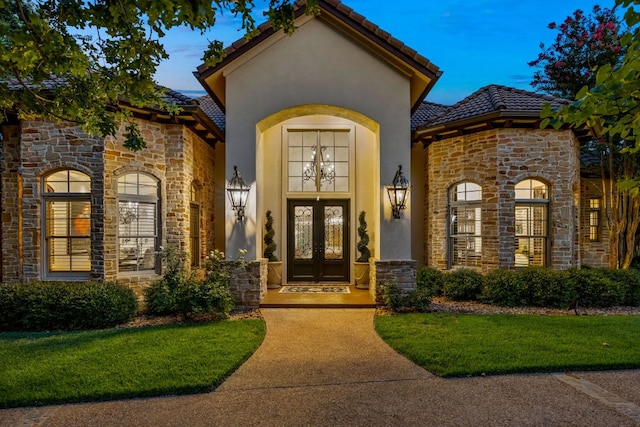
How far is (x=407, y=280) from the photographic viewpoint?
816cm

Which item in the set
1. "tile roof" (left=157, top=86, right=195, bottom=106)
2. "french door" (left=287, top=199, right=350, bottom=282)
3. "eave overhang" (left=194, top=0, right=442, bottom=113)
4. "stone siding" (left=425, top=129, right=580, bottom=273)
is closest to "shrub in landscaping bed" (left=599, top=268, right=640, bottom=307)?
"stone siding" (left=425, top=129, right=580, bottom=273)

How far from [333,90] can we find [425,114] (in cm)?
509

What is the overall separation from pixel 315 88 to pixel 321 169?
9.82ft

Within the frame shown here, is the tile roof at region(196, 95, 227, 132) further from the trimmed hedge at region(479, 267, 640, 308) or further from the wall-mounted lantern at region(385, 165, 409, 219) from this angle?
the trimmed hedge at region(479, 267, 640, 308)

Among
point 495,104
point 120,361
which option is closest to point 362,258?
point 495,104

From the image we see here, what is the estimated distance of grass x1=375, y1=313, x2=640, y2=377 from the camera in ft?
15.6

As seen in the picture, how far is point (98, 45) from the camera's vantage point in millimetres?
4926

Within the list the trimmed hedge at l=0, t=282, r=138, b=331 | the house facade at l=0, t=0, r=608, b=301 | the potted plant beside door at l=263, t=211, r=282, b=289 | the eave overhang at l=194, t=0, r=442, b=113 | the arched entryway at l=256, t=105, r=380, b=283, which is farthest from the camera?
the arched entryway at l=256, t=105, r=380, b=283

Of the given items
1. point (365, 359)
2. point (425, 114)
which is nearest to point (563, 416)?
point (365, 359)

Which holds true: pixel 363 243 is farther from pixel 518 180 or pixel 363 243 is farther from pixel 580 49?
pixel 580 49

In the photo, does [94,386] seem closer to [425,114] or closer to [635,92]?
[635,92]

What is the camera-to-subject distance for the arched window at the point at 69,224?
25.6 ft

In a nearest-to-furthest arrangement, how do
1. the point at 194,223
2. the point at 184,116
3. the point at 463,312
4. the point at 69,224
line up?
the point at 463,312 < the point at 69,224 < the point at 184,116 < the point at 194,223

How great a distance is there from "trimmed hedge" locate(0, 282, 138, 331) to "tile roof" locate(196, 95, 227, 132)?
6.17m
